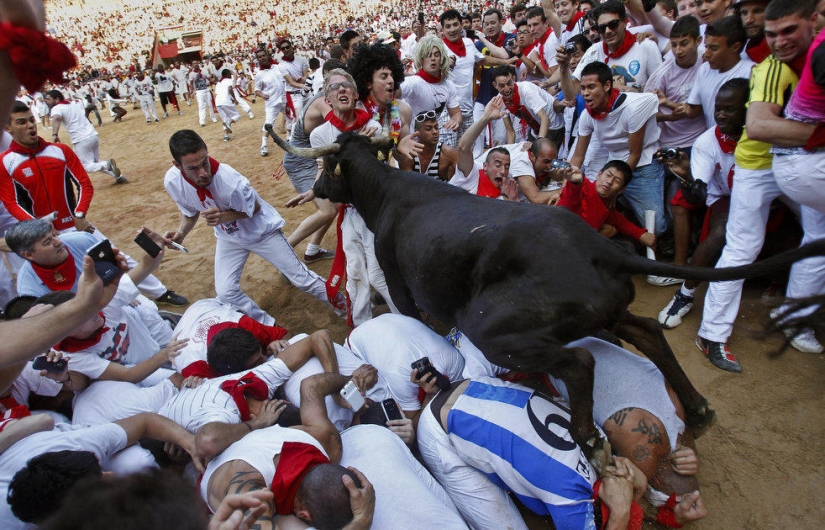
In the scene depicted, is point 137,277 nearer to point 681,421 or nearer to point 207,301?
point 207,301

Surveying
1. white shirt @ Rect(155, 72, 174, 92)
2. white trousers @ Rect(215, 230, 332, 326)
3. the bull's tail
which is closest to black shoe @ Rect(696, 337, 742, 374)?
the bull's tail

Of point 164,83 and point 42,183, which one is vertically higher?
point 164,83

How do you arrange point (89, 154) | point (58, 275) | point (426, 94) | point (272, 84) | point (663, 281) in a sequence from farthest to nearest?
point (272, 84)
point (89, 154)
point (426, 94)
point (663, 281)
point (58, 275)

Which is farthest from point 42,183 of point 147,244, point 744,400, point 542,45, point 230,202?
point 542,45

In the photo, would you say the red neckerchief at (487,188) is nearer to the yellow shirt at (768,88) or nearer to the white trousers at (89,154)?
the yellow shirt at (768,88)

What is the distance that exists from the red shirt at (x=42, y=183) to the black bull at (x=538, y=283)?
412 centimetres

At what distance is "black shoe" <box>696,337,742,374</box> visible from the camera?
3.31 metres

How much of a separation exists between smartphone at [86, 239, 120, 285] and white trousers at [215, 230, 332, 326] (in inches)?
78.6

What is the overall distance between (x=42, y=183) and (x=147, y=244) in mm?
2748

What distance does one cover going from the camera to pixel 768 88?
2.96 m

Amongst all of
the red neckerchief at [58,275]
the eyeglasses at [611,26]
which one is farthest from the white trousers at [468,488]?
the eyeglasses at [611,26]

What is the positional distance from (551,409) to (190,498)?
1760 mm

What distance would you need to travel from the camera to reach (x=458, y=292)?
2.72m

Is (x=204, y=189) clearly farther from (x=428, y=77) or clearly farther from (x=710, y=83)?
(x=710, y=83)
